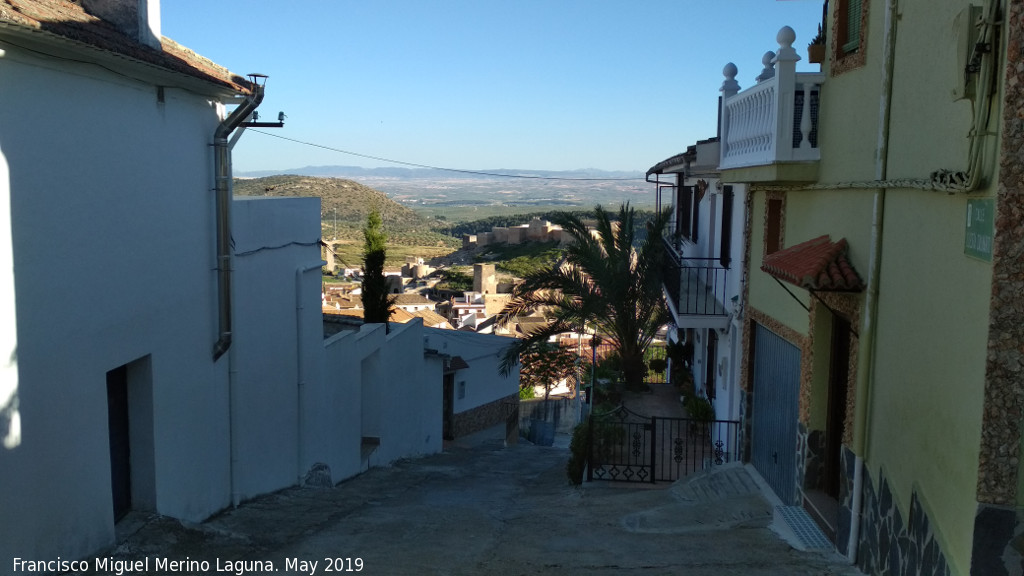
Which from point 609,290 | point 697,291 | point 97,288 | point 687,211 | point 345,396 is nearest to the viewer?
point 97,288

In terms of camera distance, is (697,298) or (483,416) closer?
(697,298)

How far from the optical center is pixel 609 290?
53.3ft

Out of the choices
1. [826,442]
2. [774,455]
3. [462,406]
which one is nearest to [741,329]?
[774,455]

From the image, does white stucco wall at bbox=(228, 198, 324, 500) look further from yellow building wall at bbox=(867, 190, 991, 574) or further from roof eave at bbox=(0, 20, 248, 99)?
yellow building wall at bbox=(867, 190, 991, 574)

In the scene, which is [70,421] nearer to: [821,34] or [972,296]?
[972,296]

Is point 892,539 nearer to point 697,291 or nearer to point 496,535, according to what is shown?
point 496,535

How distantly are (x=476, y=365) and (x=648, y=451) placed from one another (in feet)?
44.0

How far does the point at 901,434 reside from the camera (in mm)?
6117

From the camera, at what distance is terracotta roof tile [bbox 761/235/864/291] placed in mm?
7023

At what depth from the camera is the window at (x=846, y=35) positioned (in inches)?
304

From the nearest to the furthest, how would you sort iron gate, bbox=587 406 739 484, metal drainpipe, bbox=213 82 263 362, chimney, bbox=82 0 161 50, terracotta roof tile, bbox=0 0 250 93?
terracotta roof tile, bbox=0 0 250 93
chimney, bbox=82 0 161 50
metal drainpipe, bbox=213 82 263 362
iron gate, bbox=587 406 739 484

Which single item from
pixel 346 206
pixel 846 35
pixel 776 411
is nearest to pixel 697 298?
pixel 776 411

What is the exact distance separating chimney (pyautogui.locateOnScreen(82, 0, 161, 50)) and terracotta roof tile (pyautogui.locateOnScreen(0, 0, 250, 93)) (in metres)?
0.12

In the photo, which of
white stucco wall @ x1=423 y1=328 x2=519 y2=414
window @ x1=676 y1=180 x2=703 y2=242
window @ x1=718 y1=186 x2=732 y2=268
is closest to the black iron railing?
window @ x1=718 y1=186 x2=732 y2=268
